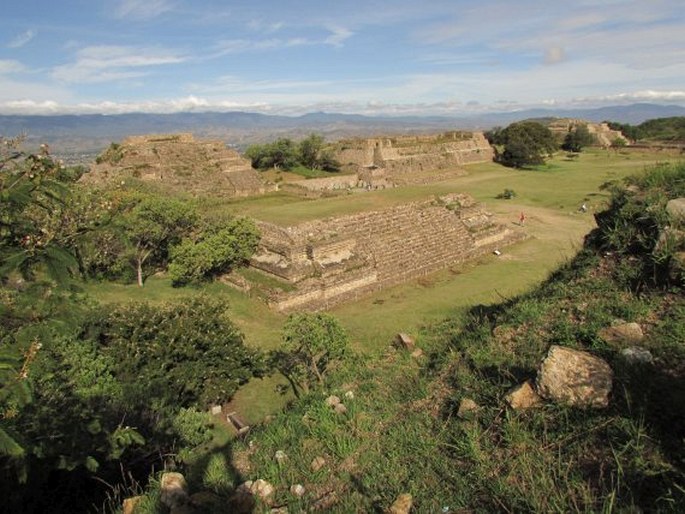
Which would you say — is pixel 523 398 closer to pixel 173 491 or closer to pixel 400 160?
pixel 173 491

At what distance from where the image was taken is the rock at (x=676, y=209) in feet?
18.9

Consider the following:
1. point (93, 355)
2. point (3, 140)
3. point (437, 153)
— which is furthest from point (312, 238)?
point (437, 153)

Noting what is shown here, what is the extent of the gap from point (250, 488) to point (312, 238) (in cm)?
1447

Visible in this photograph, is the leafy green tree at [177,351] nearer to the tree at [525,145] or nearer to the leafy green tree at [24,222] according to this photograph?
the leafy green tree at [24,222]

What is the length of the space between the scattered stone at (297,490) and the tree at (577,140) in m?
73.2

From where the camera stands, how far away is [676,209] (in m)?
5.87

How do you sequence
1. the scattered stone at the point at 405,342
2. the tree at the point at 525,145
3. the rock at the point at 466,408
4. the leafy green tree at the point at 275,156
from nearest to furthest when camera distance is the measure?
the rock at the point at 466,408, the scattered stone at the point at 405,342, the leafy green tree at the point at 275,156, the tree at the point at 525,145

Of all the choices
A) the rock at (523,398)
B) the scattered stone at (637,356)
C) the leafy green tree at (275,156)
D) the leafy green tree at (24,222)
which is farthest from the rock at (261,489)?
the leafy green tree at (275,156)

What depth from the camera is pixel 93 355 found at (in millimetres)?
9922

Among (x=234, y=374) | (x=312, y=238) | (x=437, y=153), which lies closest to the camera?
(x=234, y=374)

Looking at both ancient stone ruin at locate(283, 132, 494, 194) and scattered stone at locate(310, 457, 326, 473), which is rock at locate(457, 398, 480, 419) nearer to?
scattered stone at locate(310, 457, 326, 473)

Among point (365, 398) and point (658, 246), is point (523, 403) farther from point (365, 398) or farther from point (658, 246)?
point (658, 246)

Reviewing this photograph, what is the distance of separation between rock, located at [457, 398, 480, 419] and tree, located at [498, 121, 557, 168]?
52.6 metres

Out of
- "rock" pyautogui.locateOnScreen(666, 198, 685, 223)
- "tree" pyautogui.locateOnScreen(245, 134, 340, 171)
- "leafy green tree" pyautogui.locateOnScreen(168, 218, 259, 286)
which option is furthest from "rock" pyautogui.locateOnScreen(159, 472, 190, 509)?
"tree" pyautogui.locateOnScreen(245, 134, 340, 171)
